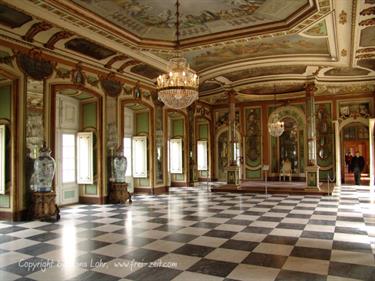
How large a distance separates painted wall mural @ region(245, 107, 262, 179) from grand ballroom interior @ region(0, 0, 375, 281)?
12.6ft

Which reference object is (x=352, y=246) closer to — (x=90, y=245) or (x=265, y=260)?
(x=265, y=260)

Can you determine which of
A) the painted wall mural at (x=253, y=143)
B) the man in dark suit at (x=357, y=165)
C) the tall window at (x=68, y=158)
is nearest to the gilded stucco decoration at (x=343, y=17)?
the tall window at (x=68, y=158)

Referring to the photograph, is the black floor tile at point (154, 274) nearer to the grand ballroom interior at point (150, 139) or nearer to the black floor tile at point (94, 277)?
the grand ballroom interior at point (150, 139)

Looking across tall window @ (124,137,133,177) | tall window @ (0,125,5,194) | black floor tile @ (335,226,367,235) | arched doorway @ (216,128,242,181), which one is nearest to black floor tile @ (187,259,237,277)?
black floor tile @ (335,226,367,235)

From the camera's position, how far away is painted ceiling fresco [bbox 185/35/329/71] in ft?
27.1

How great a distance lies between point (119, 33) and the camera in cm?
746

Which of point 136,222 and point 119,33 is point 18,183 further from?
point 119,33

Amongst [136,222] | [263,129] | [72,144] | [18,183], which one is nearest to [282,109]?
[263,129]

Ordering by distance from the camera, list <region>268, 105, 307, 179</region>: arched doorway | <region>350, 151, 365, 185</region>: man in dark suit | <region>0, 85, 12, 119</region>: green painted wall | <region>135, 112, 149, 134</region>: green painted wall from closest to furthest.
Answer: <region>0, 85, 12, 119</region>: green painted wall < <region>135, 112, 149, 134</region>: green painted wall < <region>350, 151, 365, 185</region>: man in dark suit < <region>268, 105, 307, 179</region>: arched doorway

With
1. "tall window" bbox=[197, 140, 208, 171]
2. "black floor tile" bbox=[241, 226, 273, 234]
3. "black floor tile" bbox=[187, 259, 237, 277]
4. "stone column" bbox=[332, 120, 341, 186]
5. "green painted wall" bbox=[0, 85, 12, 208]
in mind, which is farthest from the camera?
"tall window" bbox=[197, 140, 208, 171]

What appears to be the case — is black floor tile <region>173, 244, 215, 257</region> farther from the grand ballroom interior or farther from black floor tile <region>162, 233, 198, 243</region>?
black floor tile <region>162, 233, 198, 243</region>

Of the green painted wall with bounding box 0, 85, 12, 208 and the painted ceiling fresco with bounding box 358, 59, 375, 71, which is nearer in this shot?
the green painted wall with bounding box 0, 85, 12, 208

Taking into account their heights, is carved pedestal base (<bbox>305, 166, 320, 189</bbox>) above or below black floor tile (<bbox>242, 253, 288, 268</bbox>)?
above

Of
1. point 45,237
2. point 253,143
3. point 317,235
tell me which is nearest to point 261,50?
point 317,235
